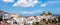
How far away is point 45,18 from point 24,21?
248 mm

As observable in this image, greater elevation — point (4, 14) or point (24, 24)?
point (4, 14)

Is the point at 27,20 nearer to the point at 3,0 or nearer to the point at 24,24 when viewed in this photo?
the point at 24,24

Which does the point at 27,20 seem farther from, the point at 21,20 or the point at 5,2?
the point at 5,2

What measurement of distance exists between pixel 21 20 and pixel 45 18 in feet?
0.92

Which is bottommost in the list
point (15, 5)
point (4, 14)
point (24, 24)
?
point (24, 24)

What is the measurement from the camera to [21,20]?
5.08 feet

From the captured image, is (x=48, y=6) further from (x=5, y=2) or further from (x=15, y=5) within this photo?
(x=5, y=2)

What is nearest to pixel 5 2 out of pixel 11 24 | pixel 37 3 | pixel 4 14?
pixel 4 14

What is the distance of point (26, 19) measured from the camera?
5.10 feet

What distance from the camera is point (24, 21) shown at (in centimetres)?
155

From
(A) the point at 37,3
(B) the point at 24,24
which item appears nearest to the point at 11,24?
(B) the point at 24,24

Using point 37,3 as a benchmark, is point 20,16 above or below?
below

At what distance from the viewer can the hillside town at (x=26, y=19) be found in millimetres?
1545

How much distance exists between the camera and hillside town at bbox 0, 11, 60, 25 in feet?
5.07
